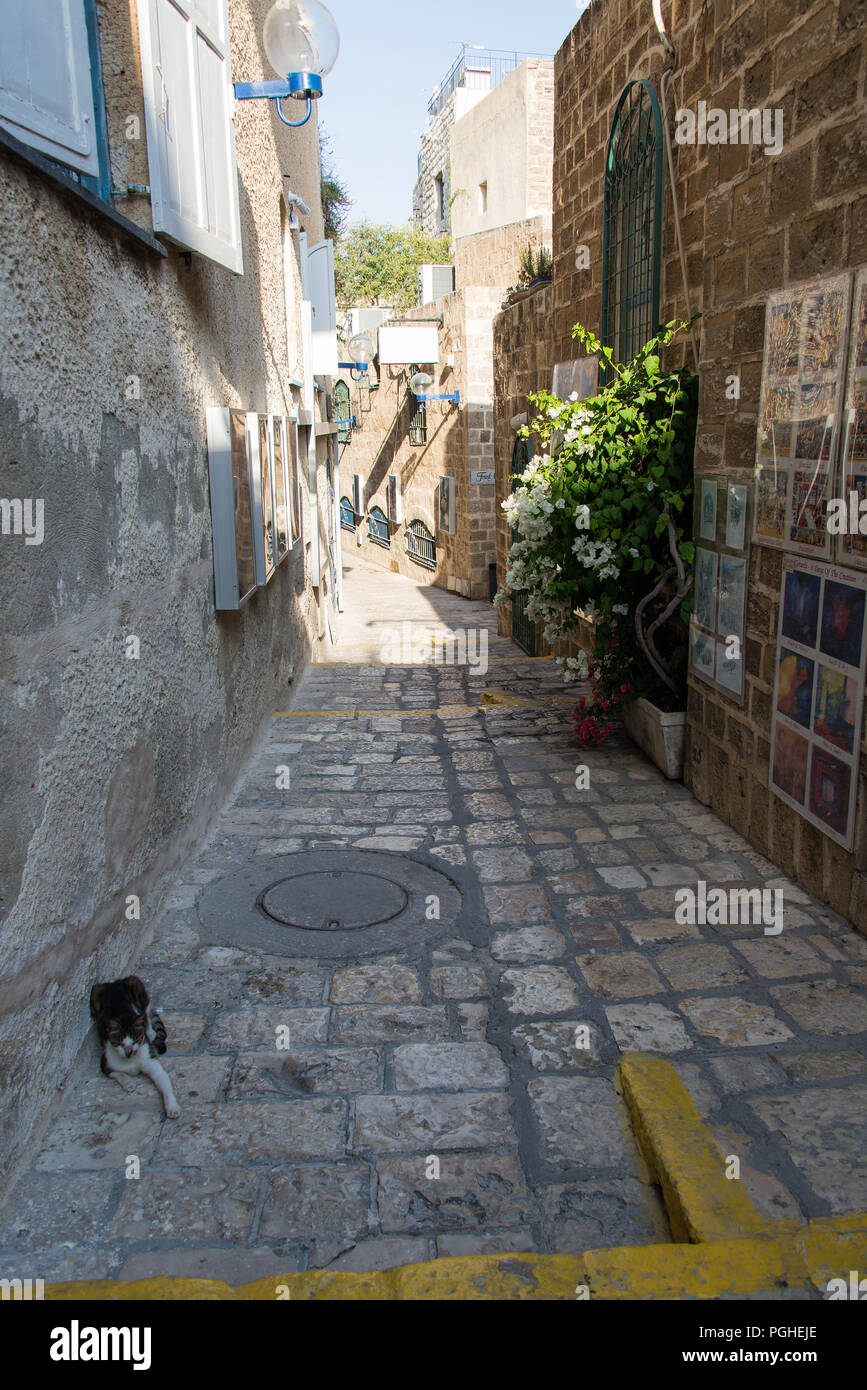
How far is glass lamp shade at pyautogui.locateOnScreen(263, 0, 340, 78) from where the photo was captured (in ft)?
16.8

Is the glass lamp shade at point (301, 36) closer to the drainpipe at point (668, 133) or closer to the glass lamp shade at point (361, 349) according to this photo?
the drainpipe at point (668, 133)

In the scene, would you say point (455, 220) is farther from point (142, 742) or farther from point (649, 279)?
point (142, 742)

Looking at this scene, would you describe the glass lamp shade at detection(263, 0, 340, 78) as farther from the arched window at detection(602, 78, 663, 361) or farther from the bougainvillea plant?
the bougainvillea plant

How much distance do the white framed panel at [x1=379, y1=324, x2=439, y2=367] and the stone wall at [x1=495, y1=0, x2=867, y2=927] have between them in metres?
11.5

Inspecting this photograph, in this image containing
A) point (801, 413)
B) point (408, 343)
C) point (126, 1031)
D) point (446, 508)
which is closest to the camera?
point (126, 1031)

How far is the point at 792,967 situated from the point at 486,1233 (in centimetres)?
155

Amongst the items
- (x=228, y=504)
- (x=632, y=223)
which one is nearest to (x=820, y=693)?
(x=228, y=504)

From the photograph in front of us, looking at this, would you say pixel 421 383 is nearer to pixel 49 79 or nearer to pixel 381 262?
pixel 381 262

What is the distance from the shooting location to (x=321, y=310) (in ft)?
33.8

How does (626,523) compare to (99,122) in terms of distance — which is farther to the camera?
(626,523)

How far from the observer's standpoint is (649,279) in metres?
Answer: 6.36

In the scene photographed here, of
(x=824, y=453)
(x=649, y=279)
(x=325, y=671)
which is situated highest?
(x=649, y=279)

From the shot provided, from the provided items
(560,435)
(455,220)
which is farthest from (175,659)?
(455,220)

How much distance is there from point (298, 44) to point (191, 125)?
1.54 m
